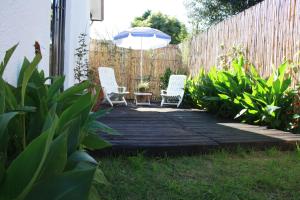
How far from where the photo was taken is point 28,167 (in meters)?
0.78

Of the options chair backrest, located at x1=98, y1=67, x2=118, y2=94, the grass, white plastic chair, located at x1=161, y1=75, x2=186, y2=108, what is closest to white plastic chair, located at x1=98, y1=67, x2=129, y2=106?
chair backrest, located at x1=98, y1=67, x2=118, y2=94

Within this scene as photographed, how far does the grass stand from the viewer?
7.73 ft

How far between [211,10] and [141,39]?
8.26 meters

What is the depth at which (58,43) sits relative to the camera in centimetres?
537

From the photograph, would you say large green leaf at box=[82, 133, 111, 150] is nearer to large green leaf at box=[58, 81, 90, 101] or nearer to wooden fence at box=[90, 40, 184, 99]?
large green leaf at box=[58, 81, 90, 101]

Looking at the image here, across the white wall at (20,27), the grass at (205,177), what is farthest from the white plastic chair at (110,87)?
the white wall at (20,27)

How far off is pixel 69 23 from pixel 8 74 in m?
4.05

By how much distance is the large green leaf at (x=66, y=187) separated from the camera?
802 millimetres

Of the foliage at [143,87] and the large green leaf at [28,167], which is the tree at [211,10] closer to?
Result: the foliage at [143,87]

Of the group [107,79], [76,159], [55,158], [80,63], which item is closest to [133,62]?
[107,79]

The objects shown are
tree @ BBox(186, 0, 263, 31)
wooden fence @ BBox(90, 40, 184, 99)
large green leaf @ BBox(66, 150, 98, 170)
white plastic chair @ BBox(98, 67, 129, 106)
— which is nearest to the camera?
large green leaf @ BBox(66, 150, 98, 170)

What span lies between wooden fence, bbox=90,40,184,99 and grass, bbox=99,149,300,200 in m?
8.43

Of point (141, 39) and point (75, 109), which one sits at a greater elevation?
point (141, 39)

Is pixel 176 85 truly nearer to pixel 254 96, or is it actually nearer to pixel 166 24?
pixel 254 96
